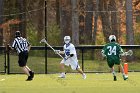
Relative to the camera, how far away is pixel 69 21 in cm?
4894

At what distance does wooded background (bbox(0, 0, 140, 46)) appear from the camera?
45.5m

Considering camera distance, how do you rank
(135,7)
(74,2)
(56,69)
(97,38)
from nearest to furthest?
(56,69) → (74,2) → (97,38) → (135,7)

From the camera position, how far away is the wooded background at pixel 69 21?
149 ft

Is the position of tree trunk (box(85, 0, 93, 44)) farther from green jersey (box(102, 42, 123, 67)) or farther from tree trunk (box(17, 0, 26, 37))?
green jersey (box(102, 42, 123, 67))

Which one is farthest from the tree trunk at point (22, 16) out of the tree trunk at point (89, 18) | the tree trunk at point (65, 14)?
the tree trunk at point (89, 18)

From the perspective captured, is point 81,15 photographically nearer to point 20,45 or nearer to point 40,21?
point 40,21

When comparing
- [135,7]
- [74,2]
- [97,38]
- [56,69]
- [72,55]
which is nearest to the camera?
[72,55]

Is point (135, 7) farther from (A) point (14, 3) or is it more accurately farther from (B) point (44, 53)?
(B) point (44, 53)

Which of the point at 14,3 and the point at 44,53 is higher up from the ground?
the point at 14,3

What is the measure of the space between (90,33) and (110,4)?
19.7ft

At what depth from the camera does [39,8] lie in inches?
2014

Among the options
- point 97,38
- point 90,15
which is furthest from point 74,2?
point 90,15

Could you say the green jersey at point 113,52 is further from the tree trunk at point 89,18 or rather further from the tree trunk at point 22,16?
the tree trunk at point 22,16

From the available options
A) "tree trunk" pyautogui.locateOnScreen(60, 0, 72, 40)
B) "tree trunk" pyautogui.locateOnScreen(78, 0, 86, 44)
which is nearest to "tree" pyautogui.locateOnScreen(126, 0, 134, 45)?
"tree trunk" pyautogui.locateOnScreen(78, 0, 86, 44)
